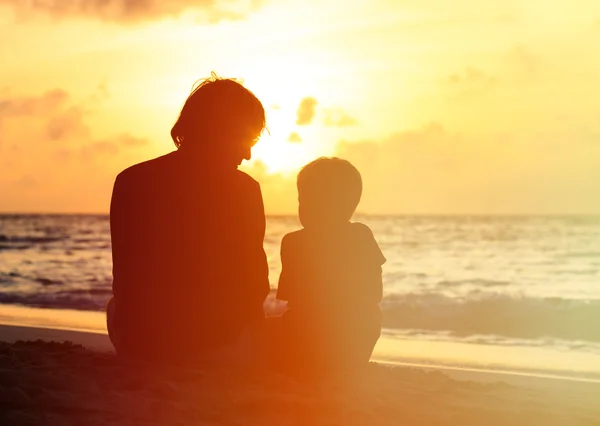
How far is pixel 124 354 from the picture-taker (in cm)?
374

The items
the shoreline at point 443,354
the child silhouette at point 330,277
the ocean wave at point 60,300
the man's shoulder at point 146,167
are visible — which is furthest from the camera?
the ocean wave at point 60,300

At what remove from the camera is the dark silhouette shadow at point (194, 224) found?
10.8ft

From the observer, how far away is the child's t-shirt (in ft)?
13.8

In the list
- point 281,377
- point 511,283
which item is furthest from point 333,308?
point 511,283

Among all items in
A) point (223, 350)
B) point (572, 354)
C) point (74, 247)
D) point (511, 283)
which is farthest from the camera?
point (74, 247)

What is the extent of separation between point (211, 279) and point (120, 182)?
0.61m

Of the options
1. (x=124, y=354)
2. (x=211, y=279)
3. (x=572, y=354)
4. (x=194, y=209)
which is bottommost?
(x=572, y=354)

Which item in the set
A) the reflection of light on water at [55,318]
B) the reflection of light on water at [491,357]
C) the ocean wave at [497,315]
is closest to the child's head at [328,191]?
the reflection of light on water at [491,357]

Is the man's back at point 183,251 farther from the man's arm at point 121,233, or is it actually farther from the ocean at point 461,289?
the ocean at point 461,289

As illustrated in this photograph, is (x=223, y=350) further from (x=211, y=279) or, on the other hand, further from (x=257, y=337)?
(x=211, y=279)

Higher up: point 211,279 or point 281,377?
point 211,279

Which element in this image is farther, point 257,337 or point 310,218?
point 310,218

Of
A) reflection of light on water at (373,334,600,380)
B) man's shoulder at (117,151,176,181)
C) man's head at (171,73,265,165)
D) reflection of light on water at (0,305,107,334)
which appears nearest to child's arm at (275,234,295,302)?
man's head at (171,73,265,165)

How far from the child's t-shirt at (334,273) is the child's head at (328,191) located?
0.08 meters
